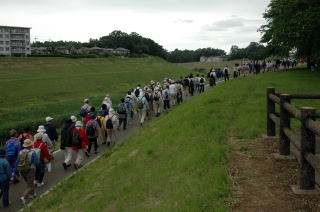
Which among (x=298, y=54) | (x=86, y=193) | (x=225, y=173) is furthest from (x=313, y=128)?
(x=298, y=54)

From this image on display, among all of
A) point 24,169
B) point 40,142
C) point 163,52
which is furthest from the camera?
point 163,52

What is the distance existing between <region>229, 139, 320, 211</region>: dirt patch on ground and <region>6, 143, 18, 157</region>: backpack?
632 cm

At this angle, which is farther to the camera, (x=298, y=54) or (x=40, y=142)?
(x=298, y=54)

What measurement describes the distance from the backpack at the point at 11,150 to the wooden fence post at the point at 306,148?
25.9ft

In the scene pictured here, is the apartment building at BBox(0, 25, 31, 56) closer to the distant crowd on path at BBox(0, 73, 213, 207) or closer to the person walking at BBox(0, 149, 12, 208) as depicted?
the distant crowd on path at BBox(0, 73, 213, 207)

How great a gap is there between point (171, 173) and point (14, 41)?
102614 mm

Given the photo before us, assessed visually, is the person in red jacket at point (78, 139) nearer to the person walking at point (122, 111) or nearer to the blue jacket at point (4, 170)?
the blue jacket at point (4, 170)

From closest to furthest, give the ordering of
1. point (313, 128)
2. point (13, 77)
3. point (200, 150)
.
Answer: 1. point (313, 128)
2. point (200, 150)
3. point (13, 77)

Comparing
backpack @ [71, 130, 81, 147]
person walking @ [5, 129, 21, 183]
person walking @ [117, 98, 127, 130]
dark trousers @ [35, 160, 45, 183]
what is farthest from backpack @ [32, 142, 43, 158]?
person walking @ [117, 98, 127, 130]

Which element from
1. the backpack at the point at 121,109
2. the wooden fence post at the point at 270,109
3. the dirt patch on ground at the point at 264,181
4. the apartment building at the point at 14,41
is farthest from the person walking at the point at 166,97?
the apartment building at the point at 14,41

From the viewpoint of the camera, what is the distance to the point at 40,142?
10125 mm

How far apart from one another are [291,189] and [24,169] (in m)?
6.66

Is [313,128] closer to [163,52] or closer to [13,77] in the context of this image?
[13,77]

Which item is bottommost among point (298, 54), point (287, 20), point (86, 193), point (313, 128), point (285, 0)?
point (86, 193)
